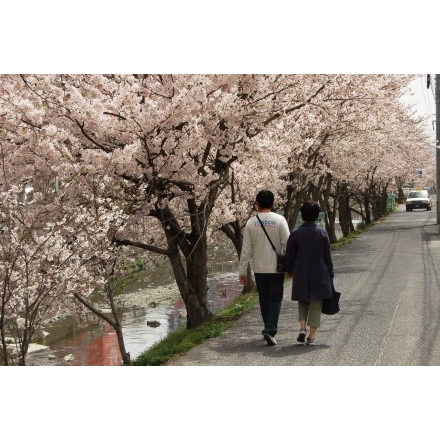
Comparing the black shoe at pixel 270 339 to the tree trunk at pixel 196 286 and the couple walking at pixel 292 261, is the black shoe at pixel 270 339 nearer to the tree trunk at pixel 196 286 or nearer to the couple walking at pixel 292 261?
the couple walking at pixel 292 261

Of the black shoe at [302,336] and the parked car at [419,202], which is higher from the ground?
the black shoe at [302,336]

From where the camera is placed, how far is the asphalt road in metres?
7.87

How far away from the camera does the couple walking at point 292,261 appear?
794cm

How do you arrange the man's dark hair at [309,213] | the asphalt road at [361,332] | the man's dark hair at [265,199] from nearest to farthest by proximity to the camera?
the asphalt road at [361,332] → the man's dark hair at [309,213] → the man's dark hair at [265,199]

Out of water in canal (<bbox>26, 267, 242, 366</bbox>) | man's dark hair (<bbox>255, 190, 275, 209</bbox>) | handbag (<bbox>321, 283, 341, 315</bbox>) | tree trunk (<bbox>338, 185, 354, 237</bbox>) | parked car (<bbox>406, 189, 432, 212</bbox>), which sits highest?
man's dark hair (<bbox>255, 190, 275, 209</bbox>)

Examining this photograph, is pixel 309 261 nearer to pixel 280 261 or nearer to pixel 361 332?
pixel 280 261

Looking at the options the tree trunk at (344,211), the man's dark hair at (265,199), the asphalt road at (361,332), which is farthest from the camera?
the tree trunk at (344,211)

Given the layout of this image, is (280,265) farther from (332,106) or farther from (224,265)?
(224,265)

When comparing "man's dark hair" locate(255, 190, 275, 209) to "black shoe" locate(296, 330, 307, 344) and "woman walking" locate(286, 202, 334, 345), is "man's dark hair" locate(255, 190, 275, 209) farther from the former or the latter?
"black shoe" locate(296, 330, 307, 344)

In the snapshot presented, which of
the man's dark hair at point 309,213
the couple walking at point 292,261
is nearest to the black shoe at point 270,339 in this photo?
the couple walking at point 292,261

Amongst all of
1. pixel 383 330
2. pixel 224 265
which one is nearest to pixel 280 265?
pixel 383 330

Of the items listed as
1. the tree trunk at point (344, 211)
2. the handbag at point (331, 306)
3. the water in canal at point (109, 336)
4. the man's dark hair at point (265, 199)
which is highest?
the man's dark hair at point (265, 199)

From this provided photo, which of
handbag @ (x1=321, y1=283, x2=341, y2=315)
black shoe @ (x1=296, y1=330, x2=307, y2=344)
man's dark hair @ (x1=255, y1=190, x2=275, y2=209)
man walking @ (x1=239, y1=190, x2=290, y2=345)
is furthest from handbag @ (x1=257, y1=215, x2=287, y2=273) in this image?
black shoe @ (x1=296, y1=330, x2=307, y2=344)

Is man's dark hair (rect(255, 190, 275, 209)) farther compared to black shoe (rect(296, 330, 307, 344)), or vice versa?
black shoe (rect(296, 330, 307, 344))
